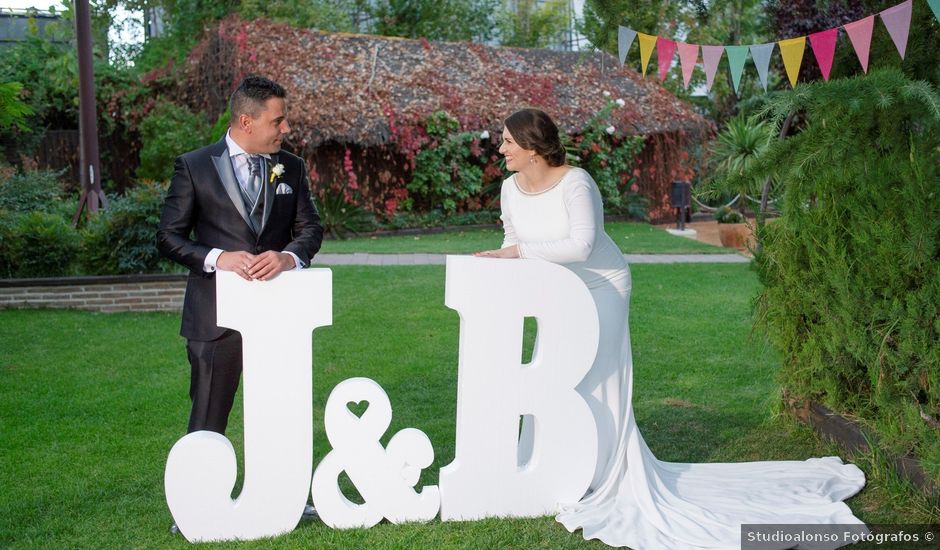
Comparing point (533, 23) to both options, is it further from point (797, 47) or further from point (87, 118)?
point (797, 47)

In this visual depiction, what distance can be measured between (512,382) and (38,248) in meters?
8.16

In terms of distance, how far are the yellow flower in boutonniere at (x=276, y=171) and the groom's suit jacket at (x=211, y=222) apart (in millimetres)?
25

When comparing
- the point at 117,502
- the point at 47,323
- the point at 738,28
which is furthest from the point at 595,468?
the point at 738,28

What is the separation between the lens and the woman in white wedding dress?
452 cm

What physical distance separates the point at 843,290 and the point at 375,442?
8.39 ft

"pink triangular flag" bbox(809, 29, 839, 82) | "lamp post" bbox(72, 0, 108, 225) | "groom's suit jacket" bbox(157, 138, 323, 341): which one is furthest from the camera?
"lamp post" bbox(72, 0, 108, 225)

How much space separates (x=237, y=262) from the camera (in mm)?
4273

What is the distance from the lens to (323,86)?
19.3 m

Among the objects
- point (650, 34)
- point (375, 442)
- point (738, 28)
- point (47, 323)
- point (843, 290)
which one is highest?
point (738, 28)

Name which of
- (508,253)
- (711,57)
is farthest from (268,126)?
(711,57)

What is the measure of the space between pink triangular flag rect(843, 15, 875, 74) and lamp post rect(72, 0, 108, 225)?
930 centimetres

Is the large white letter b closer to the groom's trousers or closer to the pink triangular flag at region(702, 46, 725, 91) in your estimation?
the groom's trousers

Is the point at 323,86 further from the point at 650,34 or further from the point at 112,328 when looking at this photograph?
the point at 650,34

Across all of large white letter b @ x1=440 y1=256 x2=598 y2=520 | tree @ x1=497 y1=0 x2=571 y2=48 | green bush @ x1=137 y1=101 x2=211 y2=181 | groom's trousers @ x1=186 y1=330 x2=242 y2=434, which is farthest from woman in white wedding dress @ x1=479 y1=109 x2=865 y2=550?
tree @ x1=497 y1=0 x2=571 y2=48
